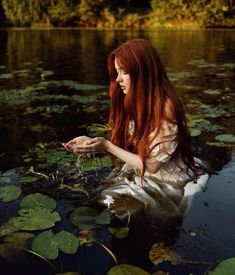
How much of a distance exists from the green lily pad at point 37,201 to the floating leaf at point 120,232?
1.68 ft

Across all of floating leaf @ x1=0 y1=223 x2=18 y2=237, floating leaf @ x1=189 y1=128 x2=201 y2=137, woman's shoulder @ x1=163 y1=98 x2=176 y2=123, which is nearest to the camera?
floating leaf @ x1=0 y1=223 x2=18 y2=237

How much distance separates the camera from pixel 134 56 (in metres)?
2.67

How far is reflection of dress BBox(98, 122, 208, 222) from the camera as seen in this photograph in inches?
111

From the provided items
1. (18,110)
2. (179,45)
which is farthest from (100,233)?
(179,45)

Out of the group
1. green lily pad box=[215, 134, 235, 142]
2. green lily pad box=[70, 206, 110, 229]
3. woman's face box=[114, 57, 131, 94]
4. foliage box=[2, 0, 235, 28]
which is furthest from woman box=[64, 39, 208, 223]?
foliage box=[2, 0, 235, 28]

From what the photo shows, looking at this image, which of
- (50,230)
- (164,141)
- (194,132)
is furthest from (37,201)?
(194,132)

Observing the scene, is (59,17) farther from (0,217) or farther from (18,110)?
(0,217)

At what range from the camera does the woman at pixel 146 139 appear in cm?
273

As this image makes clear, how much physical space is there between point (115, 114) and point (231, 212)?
43.2 inches

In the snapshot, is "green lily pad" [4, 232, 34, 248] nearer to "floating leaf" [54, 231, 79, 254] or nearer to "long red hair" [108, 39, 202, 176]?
"floating leaf" [54, 231, 79, 254]

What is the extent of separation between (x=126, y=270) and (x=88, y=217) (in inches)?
27.3

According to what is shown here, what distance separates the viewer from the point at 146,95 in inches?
110

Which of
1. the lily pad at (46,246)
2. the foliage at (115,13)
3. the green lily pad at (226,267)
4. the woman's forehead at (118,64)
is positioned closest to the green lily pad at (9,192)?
the lily pad at (46,246)

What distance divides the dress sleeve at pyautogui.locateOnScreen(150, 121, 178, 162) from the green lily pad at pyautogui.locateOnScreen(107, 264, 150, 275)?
826 mm
